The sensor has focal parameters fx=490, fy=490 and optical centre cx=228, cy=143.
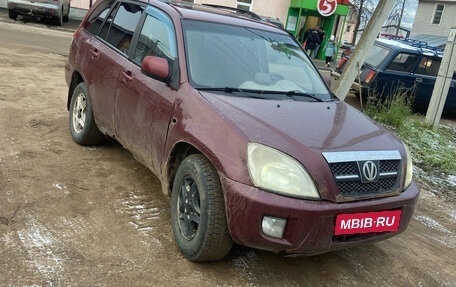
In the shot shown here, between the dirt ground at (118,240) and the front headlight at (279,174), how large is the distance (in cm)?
75

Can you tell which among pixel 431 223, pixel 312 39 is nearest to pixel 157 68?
pixel 431 223

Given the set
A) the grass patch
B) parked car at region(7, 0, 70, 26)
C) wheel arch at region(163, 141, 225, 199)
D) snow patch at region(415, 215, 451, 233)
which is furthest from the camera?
parked car at region(7, 0, 70, 26)

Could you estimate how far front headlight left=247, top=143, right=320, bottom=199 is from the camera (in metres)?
2.99

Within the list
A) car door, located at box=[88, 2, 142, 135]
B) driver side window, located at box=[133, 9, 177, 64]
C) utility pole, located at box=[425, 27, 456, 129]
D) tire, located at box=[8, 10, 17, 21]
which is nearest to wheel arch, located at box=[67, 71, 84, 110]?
car door, located at box=[88, 2, 142, 135]

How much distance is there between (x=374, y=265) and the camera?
→ 3.81 m

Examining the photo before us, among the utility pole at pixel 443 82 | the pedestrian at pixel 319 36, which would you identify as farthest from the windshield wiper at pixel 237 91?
the pedestrian at pixel 319 36

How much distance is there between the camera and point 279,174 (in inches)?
119

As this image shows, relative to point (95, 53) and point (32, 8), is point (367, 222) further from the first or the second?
point (32, 8)

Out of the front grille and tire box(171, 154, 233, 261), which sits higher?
the front grille

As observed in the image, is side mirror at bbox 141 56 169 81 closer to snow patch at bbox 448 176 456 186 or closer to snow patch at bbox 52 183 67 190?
snow patch at bbox 52 183 67 190

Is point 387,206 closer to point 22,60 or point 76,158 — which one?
point 76,158

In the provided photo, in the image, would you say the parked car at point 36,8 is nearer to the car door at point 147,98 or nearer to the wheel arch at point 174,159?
the car door at point 147,98

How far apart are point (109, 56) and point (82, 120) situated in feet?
3.23

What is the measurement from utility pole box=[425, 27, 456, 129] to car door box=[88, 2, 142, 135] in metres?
7.21
